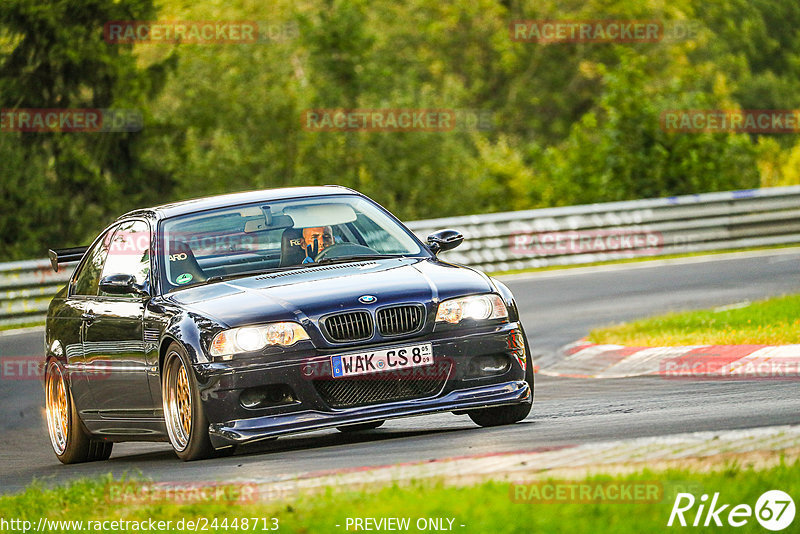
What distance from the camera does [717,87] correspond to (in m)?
54.8

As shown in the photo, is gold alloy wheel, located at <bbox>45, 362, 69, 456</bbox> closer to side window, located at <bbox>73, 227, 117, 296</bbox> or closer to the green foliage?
side window, located at <bbox>73, 227, 117, 296</bbox>

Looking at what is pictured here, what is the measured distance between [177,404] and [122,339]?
908 millimetres

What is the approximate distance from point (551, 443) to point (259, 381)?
181cm

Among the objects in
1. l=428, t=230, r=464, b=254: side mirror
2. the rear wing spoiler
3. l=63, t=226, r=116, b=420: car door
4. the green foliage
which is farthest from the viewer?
the green foliage

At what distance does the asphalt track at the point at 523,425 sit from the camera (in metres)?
7.53

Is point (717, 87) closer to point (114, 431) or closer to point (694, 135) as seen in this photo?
point (694, 135)

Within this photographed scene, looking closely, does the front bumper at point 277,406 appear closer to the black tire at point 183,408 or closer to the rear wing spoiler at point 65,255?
the black tire at point 183,408

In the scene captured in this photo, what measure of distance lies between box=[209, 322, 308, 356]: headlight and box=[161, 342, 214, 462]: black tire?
24cm

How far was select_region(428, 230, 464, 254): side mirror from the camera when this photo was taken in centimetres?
995

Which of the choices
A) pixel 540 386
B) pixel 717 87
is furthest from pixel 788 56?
pixel 540 386

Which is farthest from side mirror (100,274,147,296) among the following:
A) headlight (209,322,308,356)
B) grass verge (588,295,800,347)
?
grass verge (588,295,800,347)

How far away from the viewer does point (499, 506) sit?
5.55 m

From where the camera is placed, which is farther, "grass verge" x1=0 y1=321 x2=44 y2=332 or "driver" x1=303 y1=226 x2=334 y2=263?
"grass verge" x1=0 y1=321 x2=44 y2=332

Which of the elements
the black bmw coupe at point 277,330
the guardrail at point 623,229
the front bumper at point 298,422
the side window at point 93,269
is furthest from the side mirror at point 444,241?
the guardrail at point 623,229
